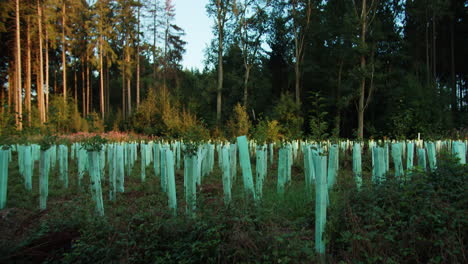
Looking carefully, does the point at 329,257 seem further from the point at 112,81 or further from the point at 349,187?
the point at 112,81

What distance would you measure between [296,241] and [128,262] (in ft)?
6.27

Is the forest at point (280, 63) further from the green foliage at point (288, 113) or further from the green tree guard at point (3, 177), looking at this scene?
the green tree guard at point (3, 177)

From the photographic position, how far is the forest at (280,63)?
2036 centimetres

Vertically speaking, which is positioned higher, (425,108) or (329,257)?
(425,108)

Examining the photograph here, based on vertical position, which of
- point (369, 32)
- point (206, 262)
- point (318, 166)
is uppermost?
point (369, 32)

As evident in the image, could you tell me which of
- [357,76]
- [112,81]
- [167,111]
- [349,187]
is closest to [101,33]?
[167,111]

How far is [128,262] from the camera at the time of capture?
3553mm

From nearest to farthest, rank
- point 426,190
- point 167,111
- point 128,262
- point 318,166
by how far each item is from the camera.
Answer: point 128,262 < point 318,166 < point 426,190 < point 167,111

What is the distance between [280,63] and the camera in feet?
99.4

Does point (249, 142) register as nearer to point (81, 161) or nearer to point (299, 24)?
point (81, 161)

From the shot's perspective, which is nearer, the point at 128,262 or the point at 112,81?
the point at 128,262

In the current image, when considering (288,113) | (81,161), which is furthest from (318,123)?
(81,161)

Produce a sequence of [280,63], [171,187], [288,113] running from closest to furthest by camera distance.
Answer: [171,187] → [288,113] → [280,63]

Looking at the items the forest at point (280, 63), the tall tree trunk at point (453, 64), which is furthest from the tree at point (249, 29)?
the tall tree trunk at point (453, 64)
